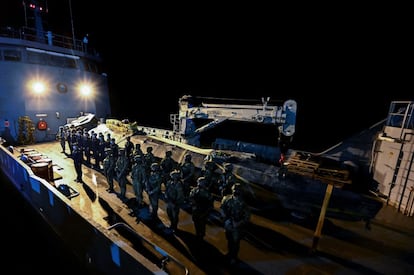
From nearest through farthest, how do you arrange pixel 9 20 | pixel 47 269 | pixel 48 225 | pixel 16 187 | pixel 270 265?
pixel 270 265 → pixel 47 269 → pixel 48 225 → pixel 16 187 → pixel 9 20

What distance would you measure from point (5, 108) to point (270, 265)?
19.7 m

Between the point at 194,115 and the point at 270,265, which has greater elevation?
the point at 194,115

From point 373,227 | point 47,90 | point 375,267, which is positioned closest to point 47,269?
point 375,267

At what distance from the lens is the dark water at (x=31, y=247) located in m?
5.18

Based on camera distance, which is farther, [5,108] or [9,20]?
[9,20]

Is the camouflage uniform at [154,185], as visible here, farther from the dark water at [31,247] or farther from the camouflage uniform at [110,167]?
the camouflage uniform at [110,167]

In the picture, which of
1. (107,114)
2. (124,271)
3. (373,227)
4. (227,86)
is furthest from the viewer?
(227,86)

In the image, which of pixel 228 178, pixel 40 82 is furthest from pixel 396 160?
pixel 40 82

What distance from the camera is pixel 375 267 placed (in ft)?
15.0

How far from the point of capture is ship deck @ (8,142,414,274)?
4547 millimetres

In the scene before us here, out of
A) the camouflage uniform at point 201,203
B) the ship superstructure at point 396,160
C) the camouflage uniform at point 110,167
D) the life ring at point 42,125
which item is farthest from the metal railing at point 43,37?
the ship superstructure at point 396,160

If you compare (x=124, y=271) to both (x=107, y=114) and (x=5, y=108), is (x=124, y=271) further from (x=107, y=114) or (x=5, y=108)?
(x=107, y=114)

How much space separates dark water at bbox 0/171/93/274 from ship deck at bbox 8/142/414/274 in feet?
3.57

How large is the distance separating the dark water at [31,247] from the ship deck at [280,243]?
1.09m
